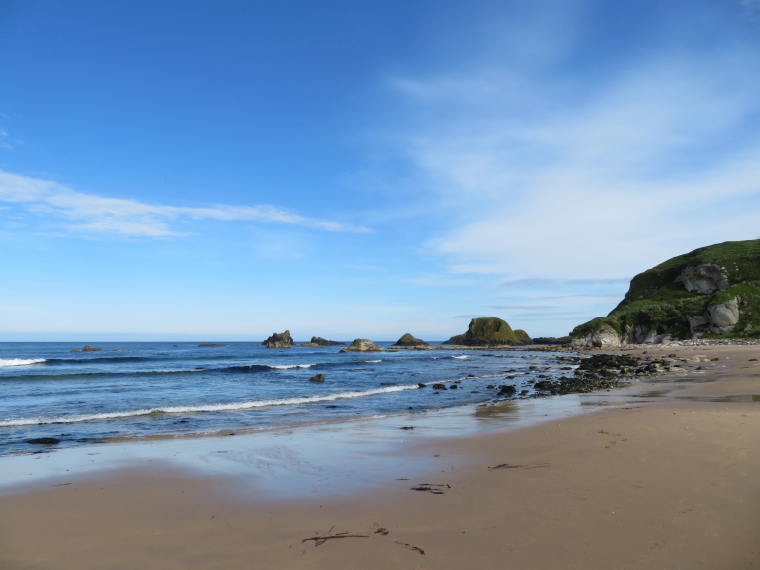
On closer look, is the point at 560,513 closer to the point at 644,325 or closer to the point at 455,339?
the point at 644,325

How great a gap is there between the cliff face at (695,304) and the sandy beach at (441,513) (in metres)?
62.1

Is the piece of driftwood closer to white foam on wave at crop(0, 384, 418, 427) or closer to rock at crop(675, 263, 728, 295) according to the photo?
white foam on wave at crop(0, 384, 418, 427)

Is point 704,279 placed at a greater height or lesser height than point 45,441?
greater

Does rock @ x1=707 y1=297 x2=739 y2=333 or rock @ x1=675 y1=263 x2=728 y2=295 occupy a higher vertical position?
rock @ x1=675 y1=263 x2=728 y2=295

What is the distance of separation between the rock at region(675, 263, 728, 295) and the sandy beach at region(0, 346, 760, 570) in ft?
249

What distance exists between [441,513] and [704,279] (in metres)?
85.5

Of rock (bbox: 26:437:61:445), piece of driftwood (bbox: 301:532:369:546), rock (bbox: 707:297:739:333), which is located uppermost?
rock (bbox: 707:297:739:333)

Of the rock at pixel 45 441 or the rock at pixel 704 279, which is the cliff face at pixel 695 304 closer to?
the rock at pixel 704 279

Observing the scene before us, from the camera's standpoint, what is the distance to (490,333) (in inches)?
4466

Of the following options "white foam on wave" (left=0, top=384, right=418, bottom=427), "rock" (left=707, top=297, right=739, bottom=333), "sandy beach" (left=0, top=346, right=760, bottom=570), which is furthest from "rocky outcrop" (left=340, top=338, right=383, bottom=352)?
"sandy beach" (left=0, top=346, right=760, bottom=570)

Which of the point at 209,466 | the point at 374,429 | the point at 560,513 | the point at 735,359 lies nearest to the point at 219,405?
the point at 374,429

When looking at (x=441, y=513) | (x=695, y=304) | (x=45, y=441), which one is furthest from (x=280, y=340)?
(x=441, y=513)

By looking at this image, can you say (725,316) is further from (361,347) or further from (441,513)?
(441,513)

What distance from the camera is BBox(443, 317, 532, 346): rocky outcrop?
4422 inches
